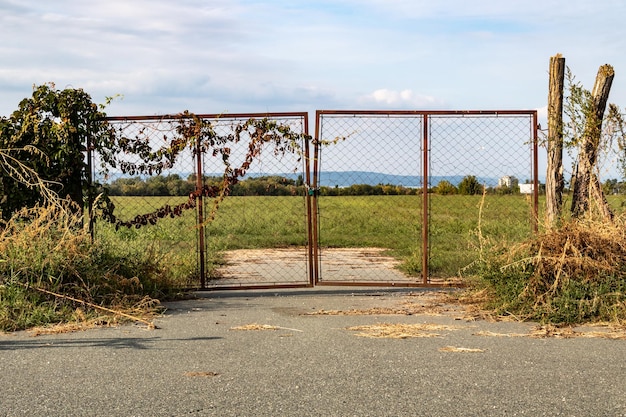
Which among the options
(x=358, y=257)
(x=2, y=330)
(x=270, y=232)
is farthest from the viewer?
(x=270, y=232)

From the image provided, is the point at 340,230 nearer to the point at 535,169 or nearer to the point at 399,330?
the point at 535,169

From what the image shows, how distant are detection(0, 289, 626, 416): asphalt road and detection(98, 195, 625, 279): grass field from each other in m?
2.76

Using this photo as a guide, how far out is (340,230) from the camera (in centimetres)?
2197

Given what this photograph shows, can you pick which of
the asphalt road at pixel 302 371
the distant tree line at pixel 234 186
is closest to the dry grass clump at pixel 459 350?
the asphalt road at pixel 302 371

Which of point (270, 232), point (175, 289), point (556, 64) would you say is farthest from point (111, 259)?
point (270, 232)

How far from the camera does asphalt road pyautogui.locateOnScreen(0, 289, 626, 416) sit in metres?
5.50

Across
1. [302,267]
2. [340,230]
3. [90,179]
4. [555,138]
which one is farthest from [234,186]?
[340,230]

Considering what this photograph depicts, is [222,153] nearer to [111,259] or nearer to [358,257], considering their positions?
[111,259]

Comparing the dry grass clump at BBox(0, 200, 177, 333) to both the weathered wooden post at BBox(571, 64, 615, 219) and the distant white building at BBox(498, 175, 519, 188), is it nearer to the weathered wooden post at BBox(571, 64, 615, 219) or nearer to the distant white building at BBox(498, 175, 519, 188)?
the distant white building at BBox(498, 175, 519, 188)

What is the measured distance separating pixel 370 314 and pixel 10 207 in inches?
219

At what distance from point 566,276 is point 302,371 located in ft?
13.9

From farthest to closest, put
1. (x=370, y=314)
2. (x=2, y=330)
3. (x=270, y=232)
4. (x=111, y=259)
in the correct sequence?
1. (x=270, y=232)
2. (x=111, y=259)
3. (x=370, y=314)
4. (x=2, y=330)

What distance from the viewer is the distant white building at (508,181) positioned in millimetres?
11547

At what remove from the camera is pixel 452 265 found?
13.5 m
